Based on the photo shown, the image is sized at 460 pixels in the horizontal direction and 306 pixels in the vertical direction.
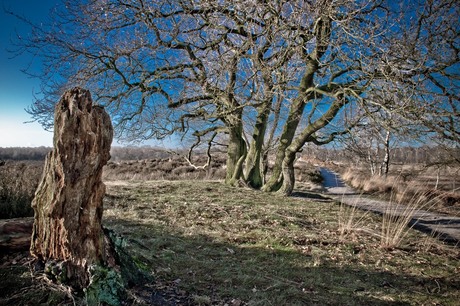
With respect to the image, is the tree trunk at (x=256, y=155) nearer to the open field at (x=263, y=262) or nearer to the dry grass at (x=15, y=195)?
the open field at (x=263, y=262)

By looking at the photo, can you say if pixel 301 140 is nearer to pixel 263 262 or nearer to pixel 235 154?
pixel 235 154

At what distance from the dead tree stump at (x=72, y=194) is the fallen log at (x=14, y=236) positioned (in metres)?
0.26

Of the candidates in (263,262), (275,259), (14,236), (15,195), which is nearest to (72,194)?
(14,236)

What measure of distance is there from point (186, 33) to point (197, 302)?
8134mm

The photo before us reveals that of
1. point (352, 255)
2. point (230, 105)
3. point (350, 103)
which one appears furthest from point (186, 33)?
point (352, 255)

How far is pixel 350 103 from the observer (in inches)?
339

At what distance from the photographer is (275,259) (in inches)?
161

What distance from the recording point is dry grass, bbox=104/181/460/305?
3.18m

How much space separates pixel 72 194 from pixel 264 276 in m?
2.22

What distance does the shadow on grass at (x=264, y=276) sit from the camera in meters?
3.06

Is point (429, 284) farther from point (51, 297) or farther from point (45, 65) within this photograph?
point (45, 65)

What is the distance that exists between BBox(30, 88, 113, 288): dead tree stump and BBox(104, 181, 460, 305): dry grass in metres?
0.79

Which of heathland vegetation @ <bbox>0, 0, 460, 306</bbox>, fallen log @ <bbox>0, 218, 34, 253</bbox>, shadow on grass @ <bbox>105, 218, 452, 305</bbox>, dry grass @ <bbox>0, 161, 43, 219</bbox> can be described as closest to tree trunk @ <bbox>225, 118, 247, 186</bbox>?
heathland vegetation @ <bbox>0, 0, 460, 306</bbox>

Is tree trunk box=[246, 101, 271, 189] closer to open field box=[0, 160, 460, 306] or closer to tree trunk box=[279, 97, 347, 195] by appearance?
tree trunk box=[279, 97, 347, 195]
